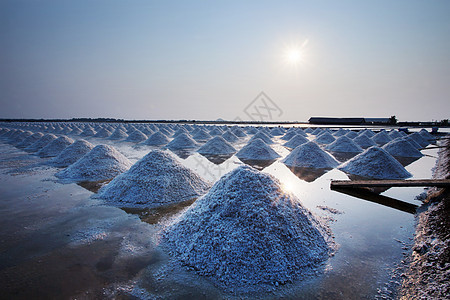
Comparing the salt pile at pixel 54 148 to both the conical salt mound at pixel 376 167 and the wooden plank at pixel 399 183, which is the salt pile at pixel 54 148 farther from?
the conical salt mound at pixel 376 167

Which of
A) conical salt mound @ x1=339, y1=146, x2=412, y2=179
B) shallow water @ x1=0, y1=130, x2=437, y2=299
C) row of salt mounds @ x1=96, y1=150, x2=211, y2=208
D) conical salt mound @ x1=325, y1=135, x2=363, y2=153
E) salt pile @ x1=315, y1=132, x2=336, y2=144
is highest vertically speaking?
salt pile @ x1=315, y1=132, x2=336, y2=144

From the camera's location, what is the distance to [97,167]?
785 centimetres

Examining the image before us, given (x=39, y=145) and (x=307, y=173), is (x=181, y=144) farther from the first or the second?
(x=307, y=173)

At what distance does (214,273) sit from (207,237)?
52 centimetres

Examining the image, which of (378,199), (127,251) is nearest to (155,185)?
(127,251)

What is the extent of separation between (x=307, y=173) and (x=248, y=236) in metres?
6.07

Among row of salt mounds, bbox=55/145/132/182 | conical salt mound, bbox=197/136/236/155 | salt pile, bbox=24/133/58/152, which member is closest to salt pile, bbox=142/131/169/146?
conical salt mound, bbox=197/136/236/155

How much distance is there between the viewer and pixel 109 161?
8.22m

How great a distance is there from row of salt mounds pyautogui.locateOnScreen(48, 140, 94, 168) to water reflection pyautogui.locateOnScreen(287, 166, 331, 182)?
366 inches

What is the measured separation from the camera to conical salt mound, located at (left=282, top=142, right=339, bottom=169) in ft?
31.6

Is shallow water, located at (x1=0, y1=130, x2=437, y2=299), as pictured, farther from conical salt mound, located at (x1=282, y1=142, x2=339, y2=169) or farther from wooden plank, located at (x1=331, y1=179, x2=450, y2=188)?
conical salt mound, located at (x1=282, y1=142, x2=339, y2=169)

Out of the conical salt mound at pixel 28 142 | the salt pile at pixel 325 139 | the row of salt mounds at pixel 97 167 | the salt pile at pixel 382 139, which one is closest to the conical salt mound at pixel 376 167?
the row of salt mounds at pixel 97 167

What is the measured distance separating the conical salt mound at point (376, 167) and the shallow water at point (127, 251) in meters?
2.15

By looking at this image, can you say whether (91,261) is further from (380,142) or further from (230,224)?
(380,142)
